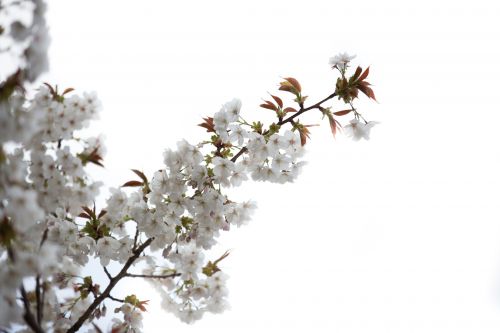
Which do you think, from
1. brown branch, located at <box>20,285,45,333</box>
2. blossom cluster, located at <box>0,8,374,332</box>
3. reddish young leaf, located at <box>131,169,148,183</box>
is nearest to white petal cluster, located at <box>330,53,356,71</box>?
blossom cluster, located at <box>0,8,374,332</box>

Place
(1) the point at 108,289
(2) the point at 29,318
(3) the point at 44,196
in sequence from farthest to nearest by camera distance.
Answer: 1. (1) the point at 108,289
2. (3) the point at 44,196
3. (2) the point at 29,318

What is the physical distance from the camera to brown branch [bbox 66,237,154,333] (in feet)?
9.27

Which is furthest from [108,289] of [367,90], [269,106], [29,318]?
[367,90]

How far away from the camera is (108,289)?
9.75 feet

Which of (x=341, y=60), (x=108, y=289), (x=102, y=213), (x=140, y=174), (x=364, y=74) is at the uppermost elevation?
(x=341, y=60)

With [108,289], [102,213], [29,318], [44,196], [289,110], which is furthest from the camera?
[289,110]

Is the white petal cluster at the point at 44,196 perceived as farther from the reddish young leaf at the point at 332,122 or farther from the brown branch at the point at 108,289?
the reddish young leaf at the point at 332,122

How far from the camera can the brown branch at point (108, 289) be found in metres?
2.82

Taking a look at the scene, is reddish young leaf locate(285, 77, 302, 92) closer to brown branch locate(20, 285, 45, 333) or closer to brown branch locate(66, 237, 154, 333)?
brown branch locate(66, 237, 154, 333)

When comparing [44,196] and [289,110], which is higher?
[289,110]

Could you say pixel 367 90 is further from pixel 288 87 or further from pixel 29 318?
pixel 29 318

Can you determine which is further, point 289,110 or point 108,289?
point 289,110

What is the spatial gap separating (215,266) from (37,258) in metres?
1.43

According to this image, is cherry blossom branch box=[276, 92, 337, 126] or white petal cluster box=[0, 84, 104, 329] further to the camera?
cherry blossom branch box=[276, 92, 337, 126]
